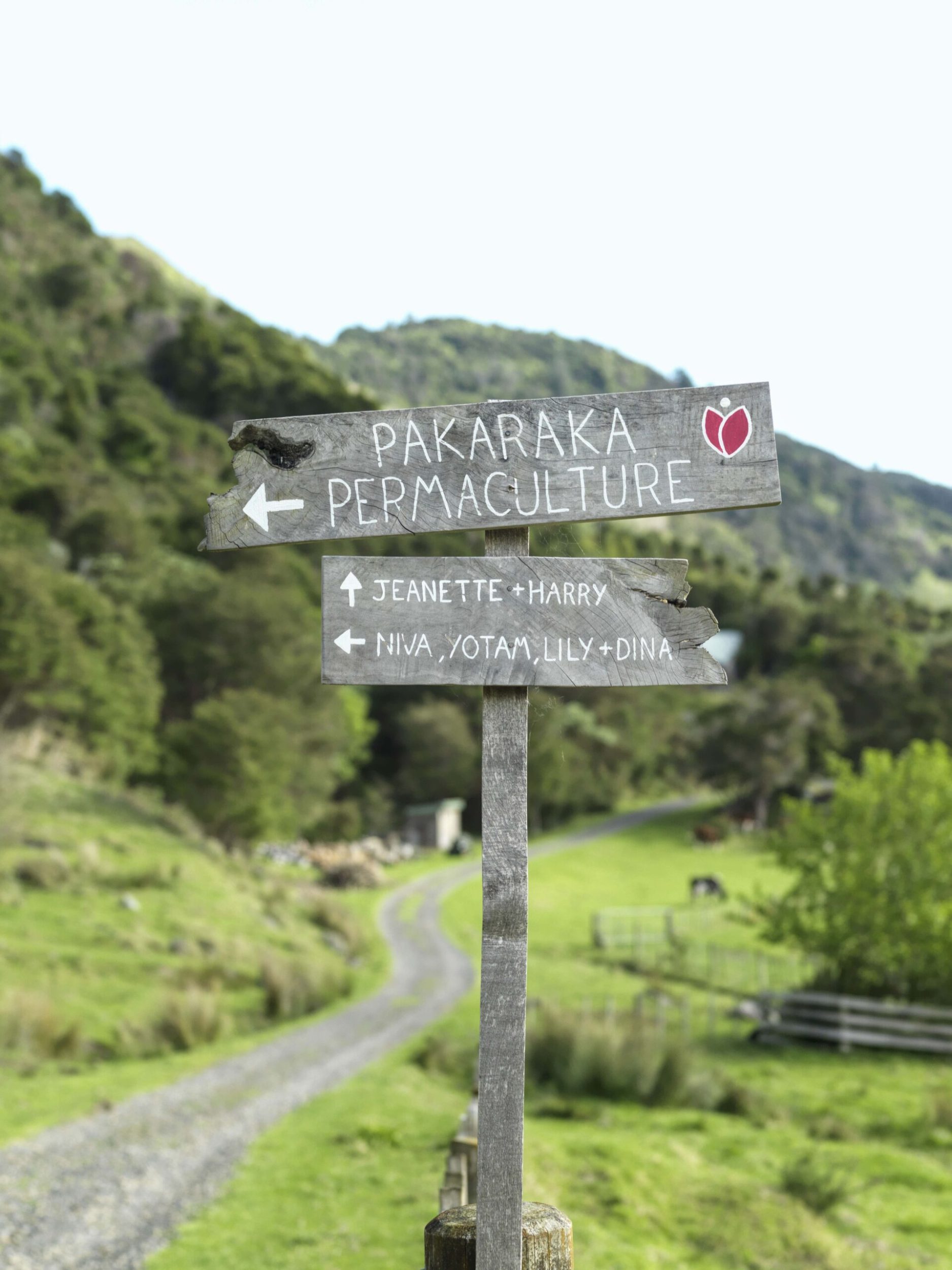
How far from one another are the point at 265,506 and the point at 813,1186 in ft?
28.0

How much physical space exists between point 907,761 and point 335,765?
1256 inches

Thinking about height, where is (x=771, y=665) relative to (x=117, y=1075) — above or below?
above

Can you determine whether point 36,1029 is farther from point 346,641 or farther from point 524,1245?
point 346,641

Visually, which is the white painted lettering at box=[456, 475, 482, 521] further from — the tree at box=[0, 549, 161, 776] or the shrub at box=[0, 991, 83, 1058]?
the tree at box=[0, 549, 161, 776]

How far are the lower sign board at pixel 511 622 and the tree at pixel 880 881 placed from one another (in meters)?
17.7

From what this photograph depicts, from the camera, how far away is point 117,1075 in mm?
12953

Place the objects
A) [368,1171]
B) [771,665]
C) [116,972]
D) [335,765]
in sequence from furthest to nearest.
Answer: [771,665], [335,765], [116,972], [368,1171]

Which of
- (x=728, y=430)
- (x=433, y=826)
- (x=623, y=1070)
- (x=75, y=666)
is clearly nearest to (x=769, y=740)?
(x=433, y=826)

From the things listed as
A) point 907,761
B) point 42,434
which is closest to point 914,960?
point 907,761

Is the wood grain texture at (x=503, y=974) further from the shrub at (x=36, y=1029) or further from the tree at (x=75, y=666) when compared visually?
the tree at (x=75, y=666)

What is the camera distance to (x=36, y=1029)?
13.4 m

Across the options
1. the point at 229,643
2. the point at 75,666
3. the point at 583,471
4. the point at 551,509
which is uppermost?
the point at 229,643

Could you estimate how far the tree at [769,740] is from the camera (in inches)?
2110

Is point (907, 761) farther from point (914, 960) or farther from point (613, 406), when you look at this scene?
point (613, 406)
